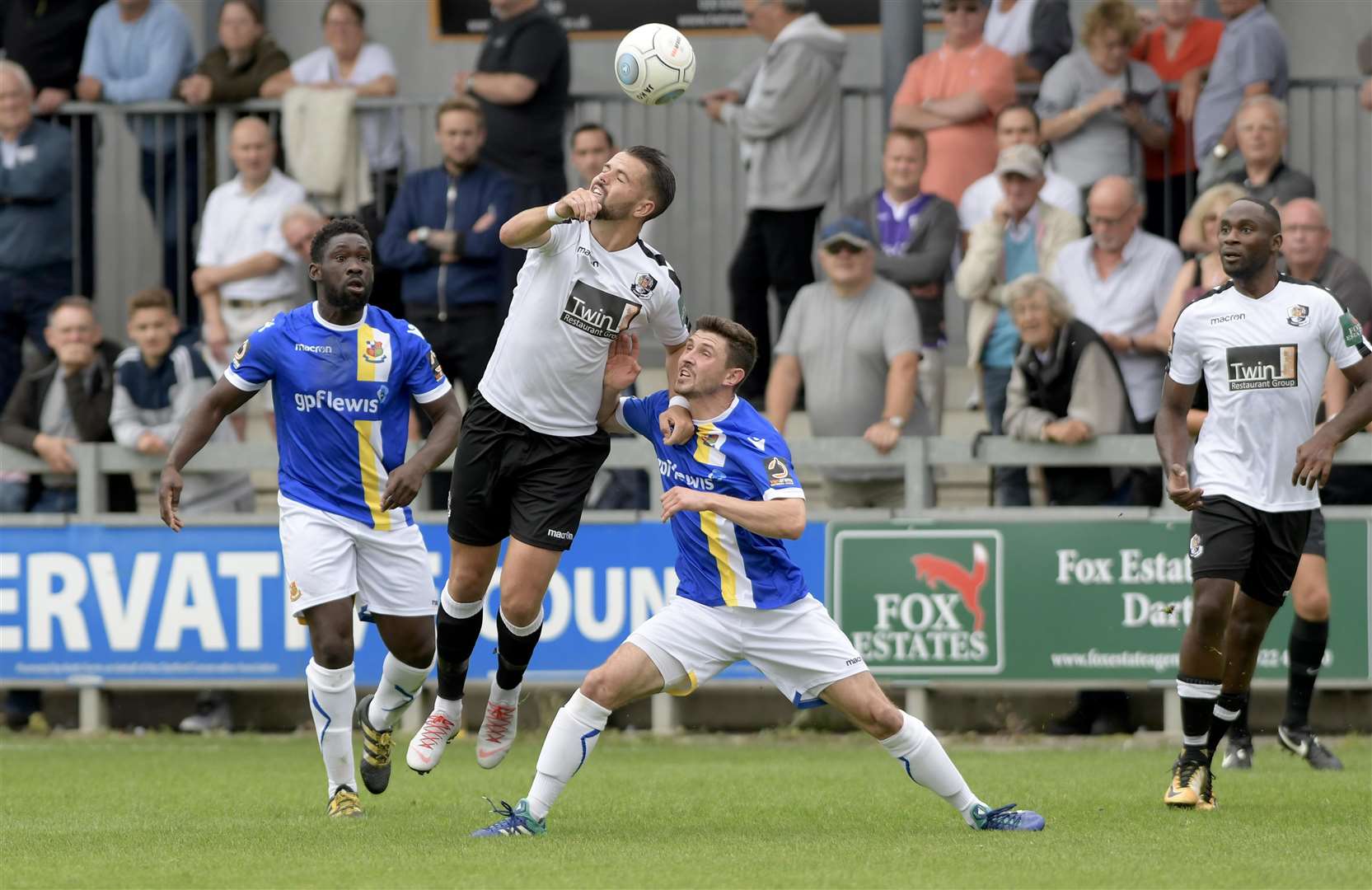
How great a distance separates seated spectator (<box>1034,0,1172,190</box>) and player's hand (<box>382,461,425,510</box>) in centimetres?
614

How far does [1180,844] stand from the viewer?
7367 mm

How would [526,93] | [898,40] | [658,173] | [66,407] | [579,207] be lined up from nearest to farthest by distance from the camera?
1. [579,207]
2. [658,173]
3. [66,407]
4. [526,93]
5. [898,40]

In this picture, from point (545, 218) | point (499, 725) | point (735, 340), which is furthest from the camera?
point (499, 725)

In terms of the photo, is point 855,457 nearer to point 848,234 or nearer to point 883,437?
point 883,437

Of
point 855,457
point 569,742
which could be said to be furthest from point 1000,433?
point 569,742

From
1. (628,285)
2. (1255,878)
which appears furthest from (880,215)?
(1255,878)

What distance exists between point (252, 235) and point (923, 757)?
7.35 meters

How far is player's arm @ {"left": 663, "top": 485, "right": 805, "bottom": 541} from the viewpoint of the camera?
23.0 ft

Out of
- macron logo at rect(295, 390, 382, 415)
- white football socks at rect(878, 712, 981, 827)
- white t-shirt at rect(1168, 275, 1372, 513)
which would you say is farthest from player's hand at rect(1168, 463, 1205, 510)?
macron logo at rect(295, 390, 382, 415)

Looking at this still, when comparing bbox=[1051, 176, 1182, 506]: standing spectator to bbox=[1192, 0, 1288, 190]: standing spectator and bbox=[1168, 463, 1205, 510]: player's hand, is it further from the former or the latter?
bbox=[1168, 463, 1205, 510]: player's hand

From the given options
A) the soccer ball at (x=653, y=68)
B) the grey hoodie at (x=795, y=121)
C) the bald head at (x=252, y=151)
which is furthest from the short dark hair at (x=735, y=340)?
the bald head at (x=252, y=151)

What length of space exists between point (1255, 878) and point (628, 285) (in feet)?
10.9

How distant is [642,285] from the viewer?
820cm

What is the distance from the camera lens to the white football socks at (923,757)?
24.4ft
